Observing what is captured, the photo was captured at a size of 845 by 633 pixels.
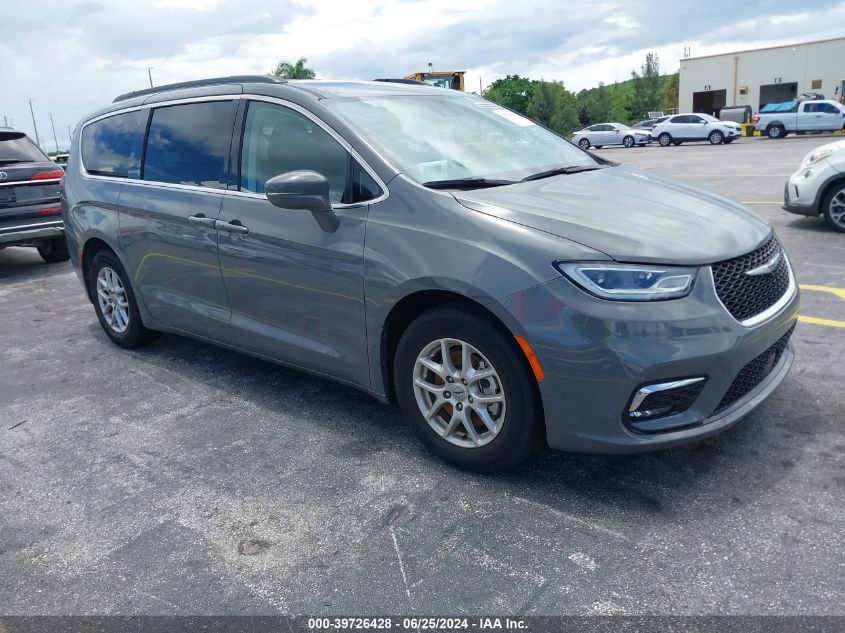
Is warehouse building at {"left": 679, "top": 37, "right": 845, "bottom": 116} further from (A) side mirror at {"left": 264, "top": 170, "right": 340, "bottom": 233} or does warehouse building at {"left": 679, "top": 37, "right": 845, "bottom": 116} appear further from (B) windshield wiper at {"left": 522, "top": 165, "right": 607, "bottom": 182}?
(A) side mirror at {"left": 264, "top": 170, "right": 340, "bottom": 233}

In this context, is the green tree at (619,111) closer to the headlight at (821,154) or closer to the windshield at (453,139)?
the headlight at (821,154)

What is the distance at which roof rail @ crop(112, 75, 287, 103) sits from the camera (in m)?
4.16

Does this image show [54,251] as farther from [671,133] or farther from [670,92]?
[670,92]

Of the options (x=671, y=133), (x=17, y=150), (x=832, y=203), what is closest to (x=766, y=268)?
(x=832, y=203)

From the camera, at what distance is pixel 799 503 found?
9.52ft

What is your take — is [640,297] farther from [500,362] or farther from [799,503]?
[799,503]

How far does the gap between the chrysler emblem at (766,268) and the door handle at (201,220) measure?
9.03 ft

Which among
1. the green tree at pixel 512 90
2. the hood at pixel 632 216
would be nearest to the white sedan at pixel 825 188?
the hood at pixel 632 216

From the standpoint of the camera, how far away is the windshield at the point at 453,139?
3564mm

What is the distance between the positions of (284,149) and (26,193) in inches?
239

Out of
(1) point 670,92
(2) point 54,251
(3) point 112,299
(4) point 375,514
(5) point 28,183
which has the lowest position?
(4) point 375,514

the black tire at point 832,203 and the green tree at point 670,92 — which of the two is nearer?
the black tire at point 832,203

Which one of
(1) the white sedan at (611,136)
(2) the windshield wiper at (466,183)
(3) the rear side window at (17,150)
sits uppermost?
(3) the rear side window at (17,150)

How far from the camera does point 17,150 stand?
8.80m
